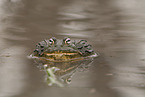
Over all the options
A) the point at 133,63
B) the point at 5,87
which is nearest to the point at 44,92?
the point at 5,87

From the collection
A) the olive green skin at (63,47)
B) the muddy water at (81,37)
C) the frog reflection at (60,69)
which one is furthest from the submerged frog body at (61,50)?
the muddy water at (81,37)

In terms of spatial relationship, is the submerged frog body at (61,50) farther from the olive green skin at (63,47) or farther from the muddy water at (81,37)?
the muddy water at (81,37)

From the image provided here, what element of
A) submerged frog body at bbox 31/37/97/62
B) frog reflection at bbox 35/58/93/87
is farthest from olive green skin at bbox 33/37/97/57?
frog reflection at bbox 35/58/93/87

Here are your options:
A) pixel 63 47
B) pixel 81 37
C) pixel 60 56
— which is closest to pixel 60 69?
pixel 60 56

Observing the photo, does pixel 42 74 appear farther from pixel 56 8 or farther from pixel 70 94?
pixel 56 8

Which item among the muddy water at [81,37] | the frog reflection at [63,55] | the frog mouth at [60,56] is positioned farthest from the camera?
the frog mouth at [60,56]

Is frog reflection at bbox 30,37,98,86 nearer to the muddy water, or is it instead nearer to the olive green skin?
the olive green skin

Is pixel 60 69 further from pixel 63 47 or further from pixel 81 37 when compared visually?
pixel 81 37
